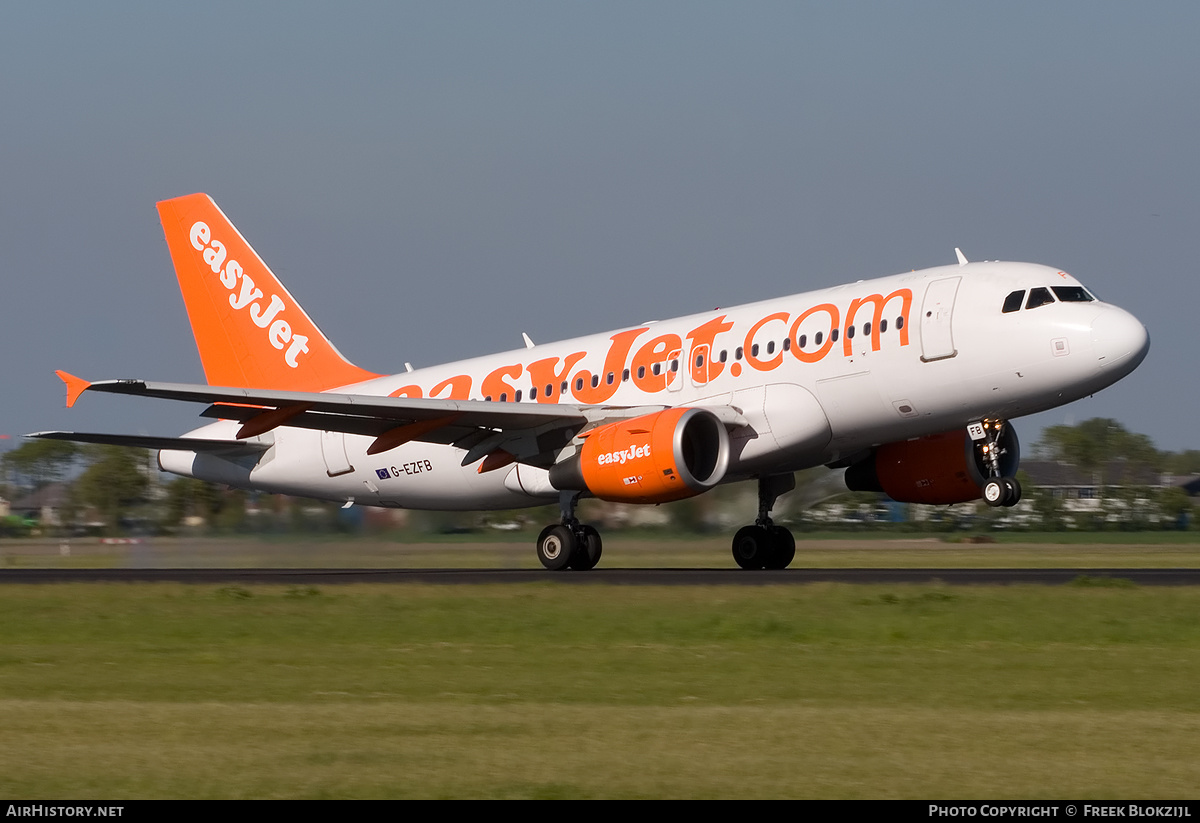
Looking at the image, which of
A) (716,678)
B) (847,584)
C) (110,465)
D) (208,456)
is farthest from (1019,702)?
(110,465)

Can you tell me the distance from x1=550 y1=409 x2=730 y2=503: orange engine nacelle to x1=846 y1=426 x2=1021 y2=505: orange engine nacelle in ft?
14.5

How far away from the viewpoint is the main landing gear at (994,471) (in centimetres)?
2538

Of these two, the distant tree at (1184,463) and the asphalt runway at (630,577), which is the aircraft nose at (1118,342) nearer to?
the asphalt runway at (630,577)

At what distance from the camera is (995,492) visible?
2555cm

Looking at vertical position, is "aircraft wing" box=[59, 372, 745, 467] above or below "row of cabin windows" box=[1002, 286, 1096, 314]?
below

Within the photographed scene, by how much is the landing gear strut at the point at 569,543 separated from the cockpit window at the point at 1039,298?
338 inches

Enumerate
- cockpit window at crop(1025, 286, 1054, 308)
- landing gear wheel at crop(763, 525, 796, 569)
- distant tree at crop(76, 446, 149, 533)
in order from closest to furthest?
1. cockpit window at crop(1025, 286, 1054, 308)
2. landing gear wheel at crop(763, 525, 796, 569)
3. distant tree at crop(76, 446, 149, 533)

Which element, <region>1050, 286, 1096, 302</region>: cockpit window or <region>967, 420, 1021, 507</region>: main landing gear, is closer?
<region>1050, 286, 1096, 302</region>: cockpit window

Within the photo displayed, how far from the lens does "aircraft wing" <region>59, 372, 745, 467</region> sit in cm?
2622

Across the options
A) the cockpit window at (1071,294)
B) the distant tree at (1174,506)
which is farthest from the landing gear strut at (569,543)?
the distant tree at (1174,506)

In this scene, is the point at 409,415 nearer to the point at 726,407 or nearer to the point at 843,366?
the point at 726,407

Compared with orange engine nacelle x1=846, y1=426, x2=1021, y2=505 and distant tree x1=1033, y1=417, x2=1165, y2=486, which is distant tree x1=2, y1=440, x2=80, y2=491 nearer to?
orange engine nacelle x1=846, y1=426, x2=1021, y2=505

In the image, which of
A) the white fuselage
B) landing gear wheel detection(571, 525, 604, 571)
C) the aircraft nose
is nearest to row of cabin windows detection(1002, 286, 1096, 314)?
the white fuselage

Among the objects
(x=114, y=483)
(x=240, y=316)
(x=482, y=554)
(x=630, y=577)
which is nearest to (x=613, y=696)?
(x=630, y=577)
